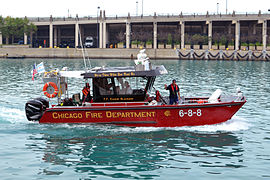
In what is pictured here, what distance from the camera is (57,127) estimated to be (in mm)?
19984

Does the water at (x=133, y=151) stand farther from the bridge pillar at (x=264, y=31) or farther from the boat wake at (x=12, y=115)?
the bridge pillar at (x=264, y=31)

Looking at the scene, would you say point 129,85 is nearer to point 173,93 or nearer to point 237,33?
point 173,93

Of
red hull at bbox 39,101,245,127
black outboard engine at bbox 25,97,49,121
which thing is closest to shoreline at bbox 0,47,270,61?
black outboard engine at bbox 25,97,49,121

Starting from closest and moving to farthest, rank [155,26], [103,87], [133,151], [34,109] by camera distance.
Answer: [133,151], [103,87], [34,109], [155,26]

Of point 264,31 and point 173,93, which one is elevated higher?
point 264,31

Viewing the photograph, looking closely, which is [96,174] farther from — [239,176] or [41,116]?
[41,116]

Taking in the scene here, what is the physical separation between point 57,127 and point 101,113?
2.27 meters

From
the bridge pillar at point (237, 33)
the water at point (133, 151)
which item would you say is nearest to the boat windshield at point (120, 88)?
the water at point (133, 151)

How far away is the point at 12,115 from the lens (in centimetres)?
2317

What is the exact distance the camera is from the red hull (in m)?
19.3

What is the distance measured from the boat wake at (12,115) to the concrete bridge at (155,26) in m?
77.5

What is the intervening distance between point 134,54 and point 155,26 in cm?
1152

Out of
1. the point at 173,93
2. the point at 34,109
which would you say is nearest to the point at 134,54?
the point at 34,109

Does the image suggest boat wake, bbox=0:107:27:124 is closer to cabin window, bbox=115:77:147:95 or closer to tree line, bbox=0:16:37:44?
cabin window, bbox=115:77:147:95
